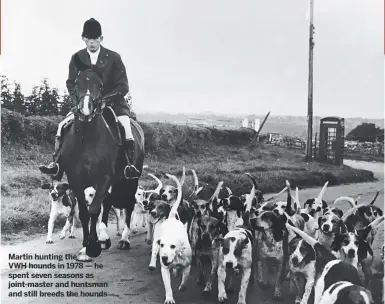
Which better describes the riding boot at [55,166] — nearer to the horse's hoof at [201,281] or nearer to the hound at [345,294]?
the horse's hoof at [201,281]

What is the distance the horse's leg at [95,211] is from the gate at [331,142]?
326cm

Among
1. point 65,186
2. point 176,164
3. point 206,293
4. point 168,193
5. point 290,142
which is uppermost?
point 290,142

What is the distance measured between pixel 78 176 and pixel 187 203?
5.05ft

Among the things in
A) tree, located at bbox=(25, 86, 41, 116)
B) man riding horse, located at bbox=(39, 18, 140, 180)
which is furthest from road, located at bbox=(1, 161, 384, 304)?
tree, located at bbox=(25, 86, 41, 116)

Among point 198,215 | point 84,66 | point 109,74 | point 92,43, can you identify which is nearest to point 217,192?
point 198,215

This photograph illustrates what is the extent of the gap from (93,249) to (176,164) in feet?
5.59

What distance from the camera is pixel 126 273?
5.88 meters

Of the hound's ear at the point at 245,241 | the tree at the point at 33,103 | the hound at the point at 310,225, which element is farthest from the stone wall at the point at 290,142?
the tree at the point at 33,103

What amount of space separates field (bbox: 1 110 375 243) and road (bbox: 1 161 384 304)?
21 cm

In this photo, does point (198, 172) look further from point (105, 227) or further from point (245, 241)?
point (245, 241)

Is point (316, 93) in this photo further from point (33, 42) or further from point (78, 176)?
point (33, 42)

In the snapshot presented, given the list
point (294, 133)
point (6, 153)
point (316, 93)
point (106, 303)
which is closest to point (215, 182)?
point (294, 133)

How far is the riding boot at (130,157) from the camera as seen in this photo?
6.33 m

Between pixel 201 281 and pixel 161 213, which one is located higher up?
pixel 161 213
